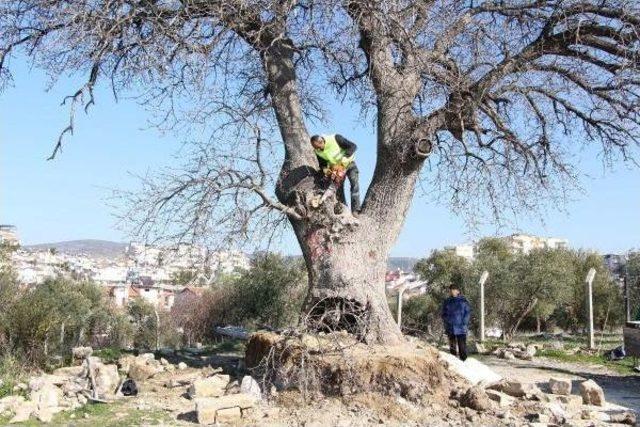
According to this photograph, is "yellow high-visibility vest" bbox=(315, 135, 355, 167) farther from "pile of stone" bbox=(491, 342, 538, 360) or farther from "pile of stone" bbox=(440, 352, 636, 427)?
"pile of stone" bbox=(491, 342, 538, 360)

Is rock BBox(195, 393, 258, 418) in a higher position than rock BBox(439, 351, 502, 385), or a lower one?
lower

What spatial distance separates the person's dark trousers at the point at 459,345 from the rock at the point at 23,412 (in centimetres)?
746

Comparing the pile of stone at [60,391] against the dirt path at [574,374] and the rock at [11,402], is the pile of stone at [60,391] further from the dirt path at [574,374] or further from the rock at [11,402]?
the dirt path at [574,374]

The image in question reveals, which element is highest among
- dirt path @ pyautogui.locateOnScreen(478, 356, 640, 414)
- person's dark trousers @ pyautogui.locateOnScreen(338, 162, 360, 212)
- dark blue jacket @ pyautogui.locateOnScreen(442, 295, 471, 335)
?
person's dark trousers @ pyautogui.locateOnScreen(338, 162, 360, 212)

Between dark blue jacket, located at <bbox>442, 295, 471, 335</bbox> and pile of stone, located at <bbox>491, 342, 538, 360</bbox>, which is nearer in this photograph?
dark blue jacket, located at <bbox>442, 295, 471, 335</bbox>

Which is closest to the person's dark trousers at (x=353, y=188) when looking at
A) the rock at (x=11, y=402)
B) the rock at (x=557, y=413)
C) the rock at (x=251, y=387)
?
the rock at (x=251, y=387)

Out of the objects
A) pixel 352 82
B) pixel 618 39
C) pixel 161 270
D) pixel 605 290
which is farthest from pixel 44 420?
pixel 605 290

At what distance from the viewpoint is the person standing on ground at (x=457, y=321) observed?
12984 millimetres

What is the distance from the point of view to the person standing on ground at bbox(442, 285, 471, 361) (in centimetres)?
1298

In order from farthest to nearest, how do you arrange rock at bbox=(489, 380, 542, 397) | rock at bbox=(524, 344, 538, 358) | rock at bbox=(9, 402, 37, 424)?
rock at bbox=(524, 344, 538, 358)
rock at bbox=(489, 380, 542, 397)
rock at bbox=(9, 402, 37, 424)

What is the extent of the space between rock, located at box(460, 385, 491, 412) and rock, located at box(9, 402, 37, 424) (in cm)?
497

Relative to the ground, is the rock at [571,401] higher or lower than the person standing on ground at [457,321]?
lower

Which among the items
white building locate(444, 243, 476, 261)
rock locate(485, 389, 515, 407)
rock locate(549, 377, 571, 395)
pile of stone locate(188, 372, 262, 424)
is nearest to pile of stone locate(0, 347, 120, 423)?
pile of stone locate(188, 372, 262, 424)

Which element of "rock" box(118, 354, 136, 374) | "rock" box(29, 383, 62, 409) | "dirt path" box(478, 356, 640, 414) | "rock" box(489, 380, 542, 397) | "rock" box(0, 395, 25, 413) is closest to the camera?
"rock" box(0, 395, 25, 413)
